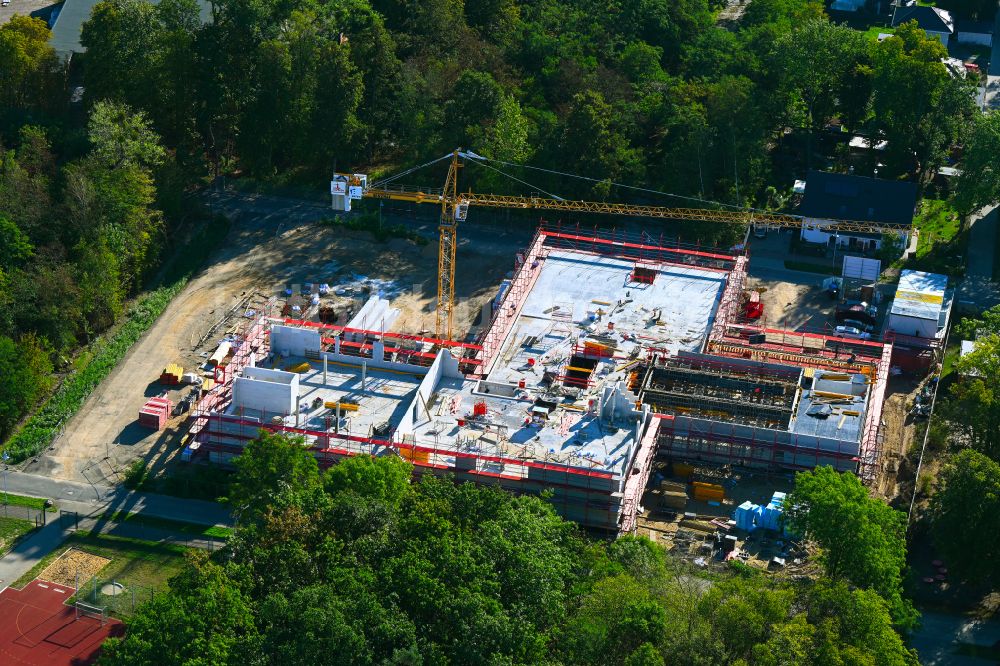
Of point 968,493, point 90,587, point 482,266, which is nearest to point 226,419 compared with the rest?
point 90,587

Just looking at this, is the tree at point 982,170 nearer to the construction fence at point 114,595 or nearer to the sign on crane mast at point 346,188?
the sign on crane mast at point 346,188

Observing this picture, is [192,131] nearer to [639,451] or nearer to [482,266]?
[482,266]

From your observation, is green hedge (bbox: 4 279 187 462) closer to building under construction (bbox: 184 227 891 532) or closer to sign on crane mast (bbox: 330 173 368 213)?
building under construction (bbox: 184 227 891 532)

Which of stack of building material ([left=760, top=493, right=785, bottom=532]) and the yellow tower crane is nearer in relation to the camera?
stack of building material ([left=760, top=493, right=785, bottom=532])

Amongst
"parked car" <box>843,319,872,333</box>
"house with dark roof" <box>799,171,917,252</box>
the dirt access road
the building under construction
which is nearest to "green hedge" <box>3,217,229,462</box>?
the dirt access road

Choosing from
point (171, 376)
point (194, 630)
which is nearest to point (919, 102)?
point (171, 376)

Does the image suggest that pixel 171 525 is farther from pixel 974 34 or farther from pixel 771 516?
pixel 974 34
